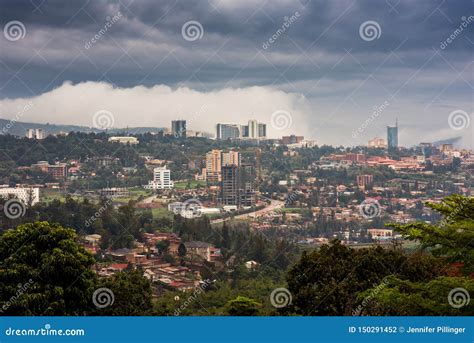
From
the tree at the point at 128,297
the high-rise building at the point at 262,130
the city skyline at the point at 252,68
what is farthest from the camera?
the high-rise building at the point at 262,130

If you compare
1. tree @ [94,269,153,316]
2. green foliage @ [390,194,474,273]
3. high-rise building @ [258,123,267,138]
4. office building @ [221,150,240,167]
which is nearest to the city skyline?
high-rise building @ [258,123,267,138]

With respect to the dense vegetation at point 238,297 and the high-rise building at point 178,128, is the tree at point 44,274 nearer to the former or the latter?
the dense vegetation at point 238,297

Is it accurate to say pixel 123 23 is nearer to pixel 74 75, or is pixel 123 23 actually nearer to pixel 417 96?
pixel 74 75

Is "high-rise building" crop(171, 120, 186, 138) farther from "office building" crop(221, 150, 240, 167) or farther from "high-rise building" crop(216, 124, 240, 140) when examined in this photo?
"office building" crop(221, 150, 240, 167)

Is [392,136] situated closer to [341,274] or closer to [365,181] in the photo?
[365,181]

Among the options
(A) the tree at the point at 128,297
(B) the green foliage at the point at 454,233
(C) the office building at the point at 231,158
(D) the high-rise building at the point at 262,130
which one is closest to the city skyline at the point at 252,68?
(D) the high-rise building at the point at 262,130

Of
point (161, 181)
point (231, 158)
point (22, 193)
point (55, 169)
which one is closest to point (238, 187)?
point (231, 158)
